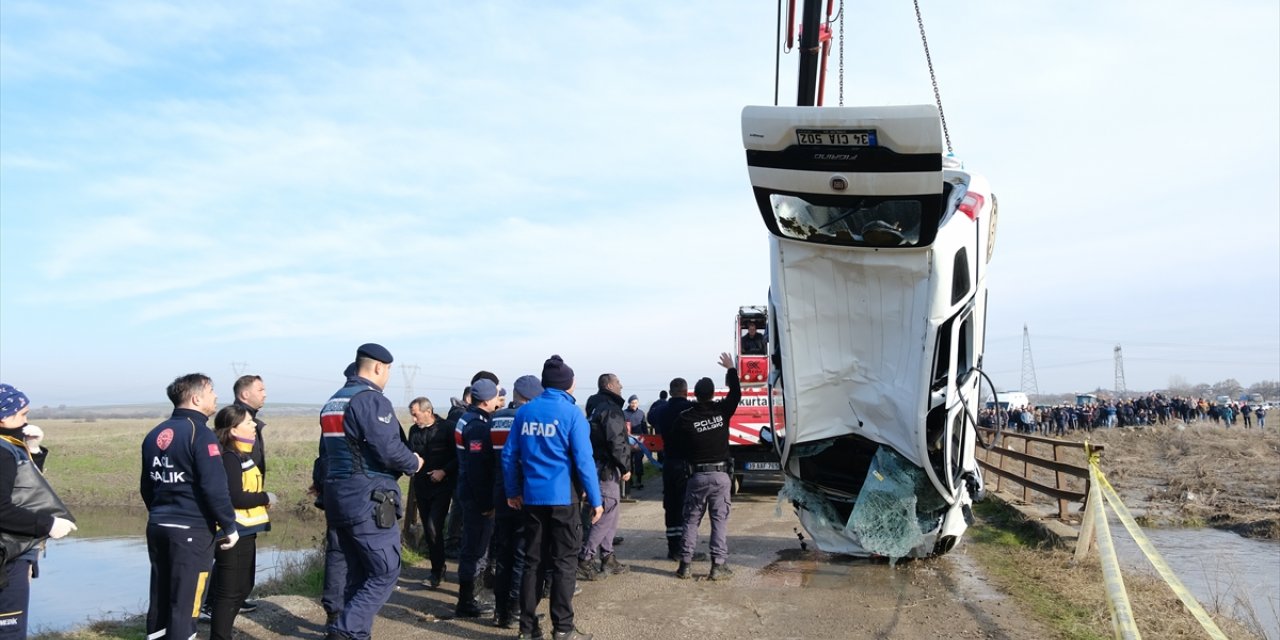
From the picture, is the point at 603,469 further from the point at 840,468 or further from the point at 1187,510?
the point at 1187,510

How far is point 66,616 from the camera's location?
9789mm

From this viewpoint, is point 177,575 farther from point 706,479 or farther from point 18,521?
point 706,479

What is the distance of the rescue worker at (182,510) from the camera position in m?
4.89

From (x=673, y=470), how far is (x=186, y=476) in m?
5.04

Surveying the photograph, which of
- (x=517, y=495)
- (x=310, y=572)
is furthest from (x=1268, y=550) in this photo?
(x=310, y=572)

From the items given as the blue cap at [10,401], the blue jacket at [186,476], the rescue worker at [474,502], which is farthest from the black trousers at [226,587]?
the rescue worker at [474,502]

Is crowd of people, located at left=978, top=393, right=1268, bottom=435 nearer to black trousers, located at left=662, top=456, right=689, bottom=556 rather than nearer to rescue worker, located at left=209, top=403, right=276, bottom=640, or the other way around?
black trousers, located at left=662, top=456, right=689, bottom=556

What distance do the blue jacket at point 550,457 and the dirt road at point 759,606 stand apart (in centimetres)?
108

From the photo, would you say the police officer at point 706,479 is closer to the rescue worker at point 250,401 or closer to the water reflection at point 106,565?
the rescue worker at point 250,401

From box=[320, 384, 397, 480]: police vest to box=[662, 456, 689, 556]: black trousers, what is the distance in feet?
12.3

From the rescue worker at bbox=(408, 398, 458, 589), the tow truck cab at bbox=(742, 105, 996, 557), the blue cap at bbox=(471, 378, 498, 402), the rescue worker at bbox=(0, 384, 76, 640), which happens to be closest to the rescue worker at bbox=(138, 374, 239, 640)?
the rescue worker at bbox=(0, 384, 76, 640)

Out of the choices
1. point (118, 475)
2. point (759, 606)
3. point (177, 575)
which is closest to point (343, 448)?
point (177, 575)

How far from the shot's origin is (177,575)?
16.1ft

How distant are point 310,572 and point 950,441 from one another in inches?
230
